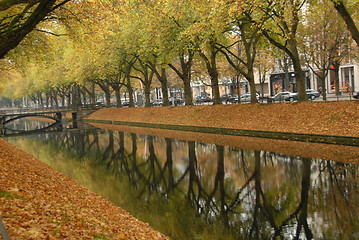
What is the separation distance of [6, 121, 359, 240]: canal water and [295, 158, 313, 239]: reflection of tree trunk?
24 mm

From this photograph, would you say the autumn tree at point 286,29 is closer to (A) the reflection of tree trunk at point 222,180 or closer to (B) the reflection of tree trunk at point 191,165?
(A) the reflection of tree trunk at point 222,180

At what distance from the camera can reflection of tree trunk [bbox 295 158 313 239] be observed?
28.1 ft

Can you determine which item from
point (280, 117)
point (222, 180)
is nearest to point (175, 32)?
point (280, 117)

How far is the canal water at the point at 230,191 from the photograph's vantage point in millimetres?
9125

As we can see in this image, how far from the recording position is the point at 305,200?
1088 cm

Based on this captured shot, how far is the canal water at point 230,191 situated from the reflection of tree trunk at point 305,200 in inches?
0.9

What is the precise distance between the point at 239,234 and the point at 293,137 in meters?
14.6

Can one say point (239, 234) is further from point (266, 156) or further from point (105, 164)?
point (105, 164)

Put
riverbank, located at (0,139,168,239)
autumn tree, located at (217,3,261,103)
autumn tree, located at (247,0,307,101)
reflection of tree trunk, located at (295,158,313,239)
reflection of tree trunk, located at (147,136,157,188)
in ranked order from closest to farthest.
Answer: riverbank, located at (0,139,168,239) → reflection of tree trunk, located at (295,158,313,239) → reflection of tree trunk, located at (147,136,157,188) → autumn tree, located at (247,0,307,101) → autumn tree, located at (217,3,261,103)

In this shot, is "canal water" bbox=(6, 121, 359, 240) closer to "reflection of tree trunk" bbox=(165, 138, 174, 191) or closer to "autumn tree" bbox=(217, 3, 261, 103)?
"reflection of tree trunk" bbox=(165, 138, 174, 191)

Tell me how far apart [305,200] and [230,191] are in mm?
2952

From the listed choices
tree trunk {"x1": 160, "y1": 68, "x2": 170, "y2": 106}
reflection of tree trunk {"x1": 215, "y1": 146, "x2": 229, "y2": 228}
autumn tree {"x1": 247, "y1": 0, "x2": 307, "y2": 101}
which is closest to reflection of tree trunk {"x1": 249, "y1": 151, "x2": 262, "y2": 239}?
reflection of tree trunk {"x1": 215, "y1": 146, "x2": 229, "y2": 228}

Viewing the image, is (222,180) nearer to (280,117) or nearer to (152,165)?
(152,165)

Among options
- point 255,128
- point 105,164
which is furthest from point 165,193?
point 255,128
